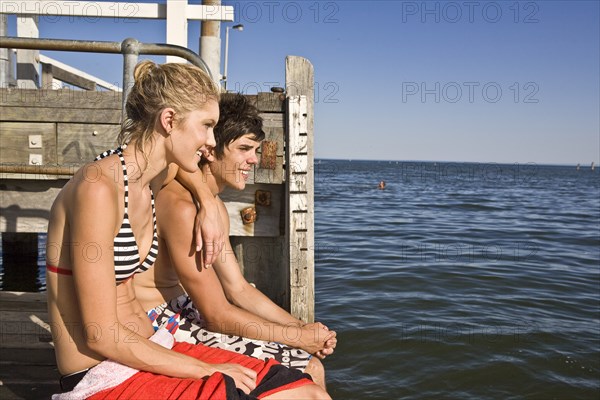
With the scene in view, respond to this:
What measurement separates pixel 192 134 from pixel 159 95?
21cm

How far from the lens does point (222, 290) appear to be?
3.05 metres

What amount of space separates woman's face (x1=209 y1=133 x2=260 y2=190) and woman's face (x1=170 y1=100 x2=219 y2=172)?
76 cm

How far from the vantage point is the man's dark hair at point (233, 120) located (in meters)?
3.24

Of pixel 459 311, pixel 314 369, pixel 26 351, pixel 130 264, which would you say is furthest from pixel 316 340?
pixel 459 311

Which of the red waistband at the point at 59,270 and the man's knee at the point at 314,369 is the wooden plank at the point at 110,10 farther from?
the red waistband at the point at 59,270

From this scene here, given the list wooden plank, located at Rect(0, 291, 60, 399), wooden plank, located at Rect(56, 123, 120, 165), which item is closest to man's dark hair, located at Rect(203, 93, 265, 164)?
wooden plank, located at Rect(56, 123, 120, 165)

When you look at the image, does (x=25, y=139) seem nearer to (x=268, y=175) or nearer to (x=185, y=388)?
(x=268, y=175)

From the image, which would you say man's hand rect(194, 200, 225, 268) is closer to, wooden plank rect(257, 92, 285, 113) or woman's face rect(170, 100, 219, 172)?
woman's face rect(170, 100, 219, 172)

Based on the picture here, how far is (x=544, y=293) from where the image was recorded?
31.7 ft

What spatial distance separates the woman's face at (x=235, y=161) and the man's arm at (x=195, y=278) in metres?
0.34

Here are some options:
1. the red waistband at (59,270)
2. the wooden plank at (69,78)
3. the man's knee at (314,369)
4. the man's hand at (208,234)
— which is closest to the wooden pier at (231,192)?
the man's knee at (314,369)

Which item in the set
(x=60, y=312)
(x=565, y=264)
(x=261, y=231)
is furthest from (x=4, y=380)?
(x=565, y=264)

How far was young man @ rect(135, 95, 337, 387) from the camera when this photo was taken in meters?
2.96

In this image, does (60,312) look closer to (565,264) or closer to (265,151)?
(265,151)
